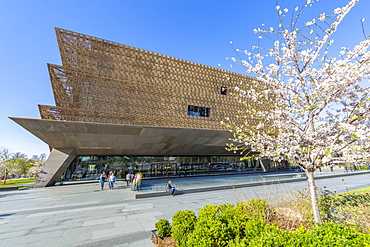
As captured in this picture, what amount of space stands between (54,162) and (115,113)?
1072cm

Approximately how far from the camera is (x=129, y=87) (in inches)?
1034

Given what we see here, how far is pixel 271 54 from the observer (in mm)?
5754

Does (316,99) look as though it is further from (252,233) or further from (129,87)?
(129,87)

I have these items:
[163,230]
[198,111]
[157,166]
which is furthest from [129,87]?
[163,230]

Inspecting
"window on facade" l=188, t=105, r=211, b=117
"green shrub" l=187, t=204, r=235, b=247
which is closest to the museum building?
"window on facade" l=188, t=105, r=211, b=117

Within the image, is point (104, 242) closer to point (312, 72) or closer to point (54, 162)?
point (312, 72)

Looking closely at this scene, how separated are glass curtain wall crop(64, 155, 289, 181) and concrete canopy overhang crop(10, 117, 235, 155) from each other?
7.01 ft

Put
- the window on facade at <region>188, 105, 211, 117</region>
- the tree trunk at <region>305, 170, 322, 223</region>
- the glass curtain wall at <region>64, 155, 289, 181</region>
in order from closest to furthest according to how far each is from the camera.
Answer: the tree trunk at <region>305, 170, 322, 223</region>, the glass curtain wall at <region>64, 155, 289, 181</region>, the window on facade at <region>188, 105, 211, 117</region>

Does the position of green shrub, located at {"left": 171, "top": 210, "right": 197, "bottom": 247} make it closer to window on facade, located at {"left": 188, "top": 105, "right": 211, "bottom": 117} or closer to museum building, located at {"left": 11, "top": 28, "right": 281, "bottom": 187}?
museum building, located at {"left": 11, "top": 28, "right": 281, "bottom": 187}

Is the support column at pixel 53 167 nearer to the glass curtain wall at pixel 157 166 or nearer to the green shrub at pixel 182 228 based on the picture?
the glass curtain wall at pixel 157 166

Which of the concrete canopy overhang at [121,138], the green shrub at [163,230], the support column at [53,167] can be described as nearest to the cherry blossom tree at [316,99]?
the green shrub at [163,230]

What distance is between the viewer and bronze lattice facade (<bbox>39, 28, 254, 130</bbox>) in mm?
23625

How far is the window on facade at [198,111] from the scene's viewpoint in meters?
30.2

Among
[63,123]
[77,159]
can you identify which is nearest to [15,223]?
[63,123]
